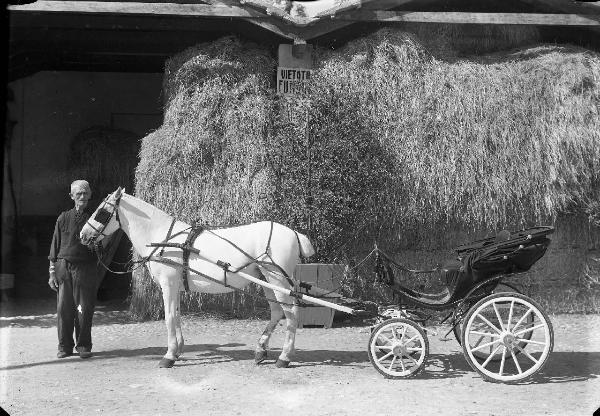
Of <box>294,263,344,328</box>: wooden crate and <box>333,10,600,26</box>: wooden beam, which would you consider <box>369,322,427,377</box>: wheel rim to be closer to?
<box>294,263,344,328</box>: wooden crate

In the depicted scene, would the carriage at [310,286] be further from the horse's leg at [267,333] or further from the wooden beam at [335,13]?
the wooden beam at [335,13]

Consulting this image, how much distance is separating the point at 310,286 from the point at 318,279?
1699mm

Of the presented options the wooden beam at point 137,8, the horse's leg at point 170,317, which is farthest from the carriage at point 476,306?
the wooden beam at point 137,8

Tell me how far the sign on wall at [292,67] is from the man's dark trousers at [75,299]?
351cm

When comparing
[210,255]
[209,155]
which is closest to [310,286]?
[210,255]

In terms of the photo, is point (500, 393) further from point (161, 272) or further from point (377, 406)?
point (161, 272)

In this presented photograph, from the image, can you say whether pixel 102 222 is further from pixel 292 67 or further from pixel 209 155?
pixel 292 67

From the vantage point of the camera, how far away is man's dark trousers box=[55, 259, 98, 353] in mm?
7496

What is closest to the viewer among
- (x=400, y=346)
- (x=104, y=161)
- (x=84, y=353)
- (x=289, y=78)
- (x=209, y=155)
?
(x=400, y=346)

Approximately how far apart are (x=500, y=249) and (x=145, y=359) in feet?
12.2

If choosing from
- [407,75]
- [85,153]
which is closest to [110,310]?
[85,153]

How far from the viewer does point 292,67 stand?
947 centimetres

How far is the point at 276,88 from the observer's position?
958 cm

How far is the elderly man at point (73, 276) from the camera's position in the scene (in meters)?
7.48
